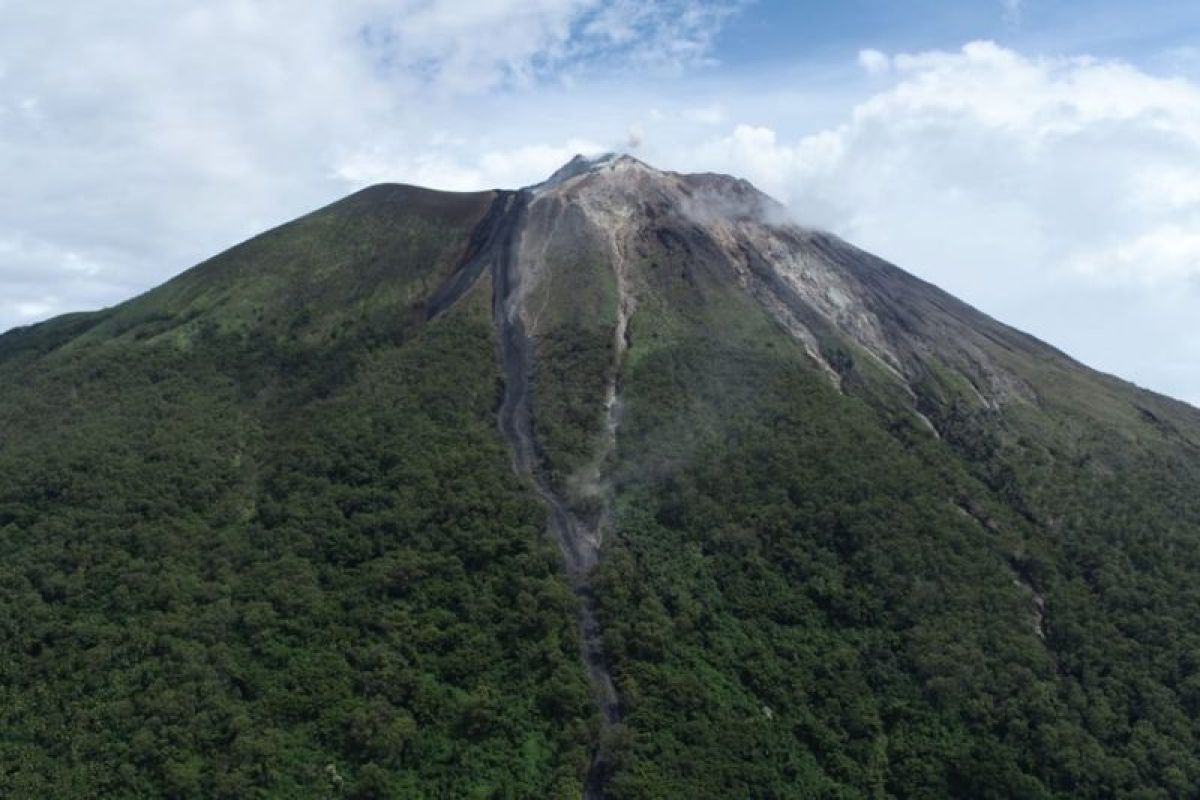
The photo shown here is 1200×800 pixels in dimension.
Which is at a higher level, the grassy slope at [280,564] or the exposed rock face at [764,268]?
the exposed rock face at [764,268]

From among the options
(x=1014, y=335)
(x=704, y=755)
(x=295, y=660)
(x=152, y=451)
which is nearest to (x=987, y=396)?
(x=1014, y=335)

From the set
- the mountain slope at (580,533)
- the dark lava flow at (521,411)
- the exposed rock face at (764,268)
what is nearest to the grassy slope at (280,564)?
the mountain slope at (580,533)

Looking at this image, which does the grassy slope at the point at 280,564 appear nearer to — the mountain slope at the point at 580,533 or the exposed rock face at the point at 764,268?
the mountain slope at the point at 580,533

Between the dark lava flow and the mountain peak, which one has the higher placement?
the mountain peak

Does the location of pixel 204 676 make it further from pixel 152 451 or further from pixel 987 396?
pixel 987 396

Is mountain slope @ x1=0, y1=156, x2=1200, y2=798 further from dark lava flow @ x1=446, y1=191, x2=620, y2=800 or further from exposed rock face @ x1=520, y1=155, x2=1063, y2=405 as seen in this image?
exposed rock face @ x1=520, y1=155, x2=1063, y2=405

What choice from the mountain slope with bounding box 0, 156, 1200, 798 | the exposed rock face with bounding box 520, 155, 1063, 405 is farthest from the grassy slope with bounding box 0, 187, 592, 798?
the exposed rock face with bounding box 520, 155, 1063, 405

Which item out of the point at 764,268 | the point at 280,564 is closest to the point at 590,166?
the point at 764,268
